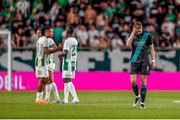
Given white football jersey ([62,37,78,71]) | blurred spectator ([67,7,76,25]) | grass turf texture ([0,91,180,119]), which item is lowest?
grass turf texture ([0,91,180,119])

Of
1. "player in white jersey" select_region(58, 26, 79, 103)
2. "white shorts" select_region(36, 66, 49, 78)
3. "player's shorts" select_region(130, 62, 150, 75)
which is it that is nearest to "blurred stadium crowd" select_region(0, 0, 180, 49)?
"player in white jersey" select_region(58, 26, 79, 103)

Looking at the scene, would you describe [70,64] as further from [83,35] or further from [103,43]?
[83,35]

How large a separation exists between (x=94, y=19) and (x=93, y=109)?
563 inches

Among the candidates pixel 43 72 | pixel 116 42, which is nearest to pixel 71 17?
pixel 116 42

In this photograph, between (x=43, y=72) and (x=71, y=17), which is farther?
(x=71, y=17)

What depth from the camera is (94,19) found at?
114 ft

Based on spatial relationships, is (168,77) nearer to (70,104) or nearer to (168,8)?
(168,8)

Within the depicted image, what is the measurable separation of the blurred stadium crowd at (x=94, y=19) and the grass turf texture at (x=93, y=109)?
278 inches

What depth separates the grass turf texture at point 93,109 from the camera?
18.9 m

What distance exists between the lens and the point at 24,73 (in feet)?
108

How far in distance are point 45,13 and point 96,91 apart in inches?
212

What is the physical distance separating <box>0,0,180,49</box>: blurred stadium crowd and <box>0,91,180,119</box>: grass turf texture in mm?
7050

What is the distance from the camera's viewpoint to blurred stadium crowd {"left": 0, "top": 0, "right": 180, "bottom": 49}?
33.5 metres

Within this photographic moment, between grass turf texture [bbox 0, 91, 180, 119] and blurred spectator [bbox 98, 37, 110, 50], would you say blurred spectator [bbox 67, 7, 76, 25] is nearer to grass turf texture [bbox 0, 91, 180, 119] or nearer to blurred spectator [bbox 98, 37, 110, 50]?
blurred spectator [bbox 98, 37, 110, 50]
